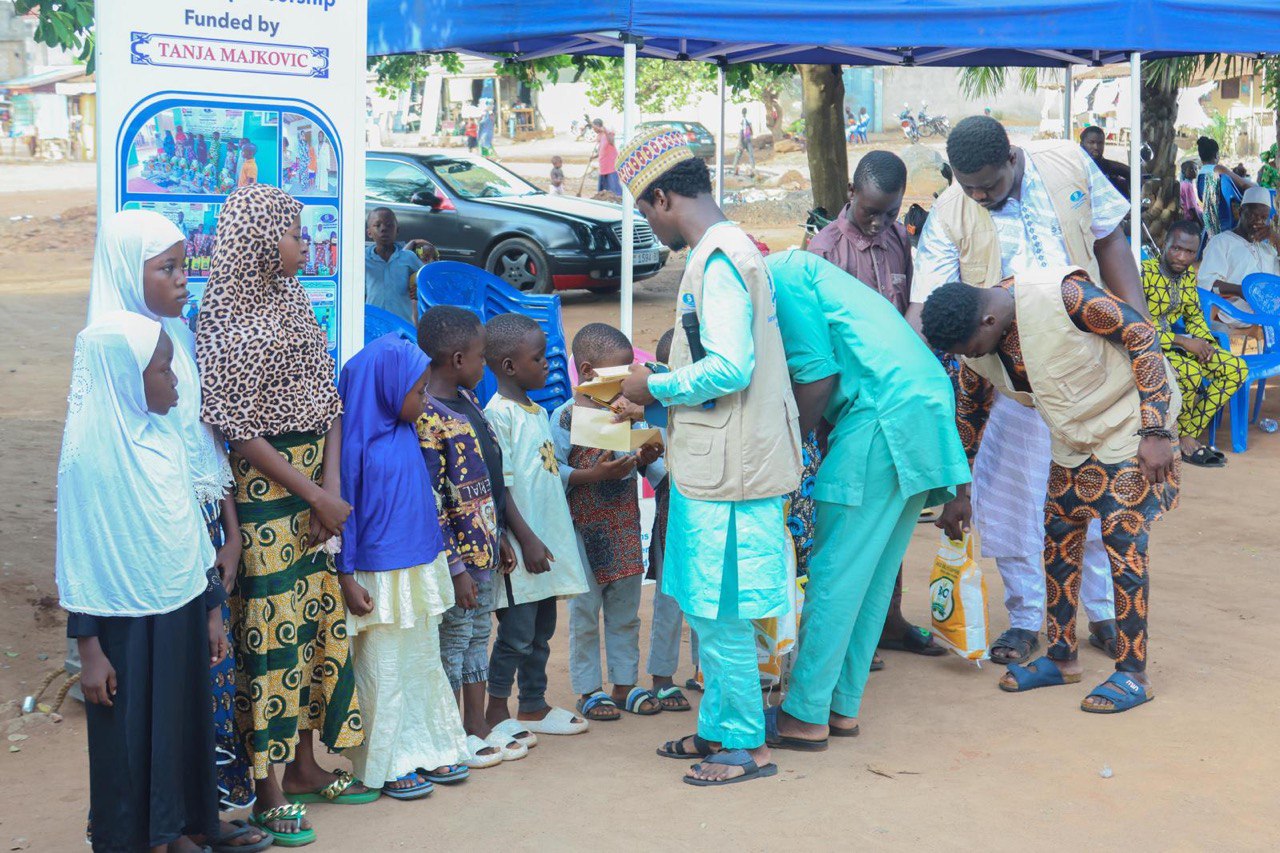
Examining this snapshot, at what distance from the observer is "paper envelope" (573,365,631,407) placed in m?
4.08

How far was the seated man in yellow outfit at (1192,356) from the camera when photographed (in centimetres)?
817

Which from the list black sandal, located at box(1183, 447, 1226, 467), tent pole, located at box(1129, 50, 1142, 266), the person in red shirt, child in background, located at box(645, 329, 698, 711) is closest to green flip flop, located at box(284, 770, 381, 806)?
child in background, located at box(645, 329, 698, 711)

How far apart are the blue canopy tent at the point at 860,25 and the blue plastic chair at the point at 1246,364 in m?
1.84

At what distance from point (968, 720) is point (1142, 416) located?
3.76ft

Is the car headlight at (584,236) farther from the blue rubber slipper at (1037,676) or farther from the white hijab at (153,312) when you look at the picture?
the white hijab at (153,312)

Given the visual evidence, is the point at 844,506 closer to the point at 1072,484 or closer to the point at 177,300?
the point at 1072,484

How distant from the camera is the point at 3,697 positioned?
475 cm

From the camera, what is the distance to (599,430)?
421cm

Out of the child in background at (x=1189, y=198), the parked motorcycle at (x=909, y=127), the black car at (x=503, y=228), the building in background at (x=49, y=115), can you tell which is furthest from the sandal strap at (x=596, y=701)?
the building in background at (x=49, y=115)

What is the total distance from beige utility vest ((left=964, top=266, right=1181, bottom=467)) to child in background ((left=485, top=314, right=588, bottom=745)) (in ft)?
5.16

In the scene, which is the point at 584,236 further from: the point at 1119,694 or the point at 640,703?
the point at 1119,694

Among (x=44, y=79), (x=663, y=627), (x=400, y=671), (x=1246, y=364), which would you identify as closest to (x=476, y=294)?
(x=663, y=627)

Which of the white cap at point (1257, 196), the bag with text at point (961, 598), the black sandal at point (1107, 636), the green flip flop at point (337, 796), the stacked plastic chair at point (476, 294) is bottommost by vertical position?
the green flip flop at point (337, 796)

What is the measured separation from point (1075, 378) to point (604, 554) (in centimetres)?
165
